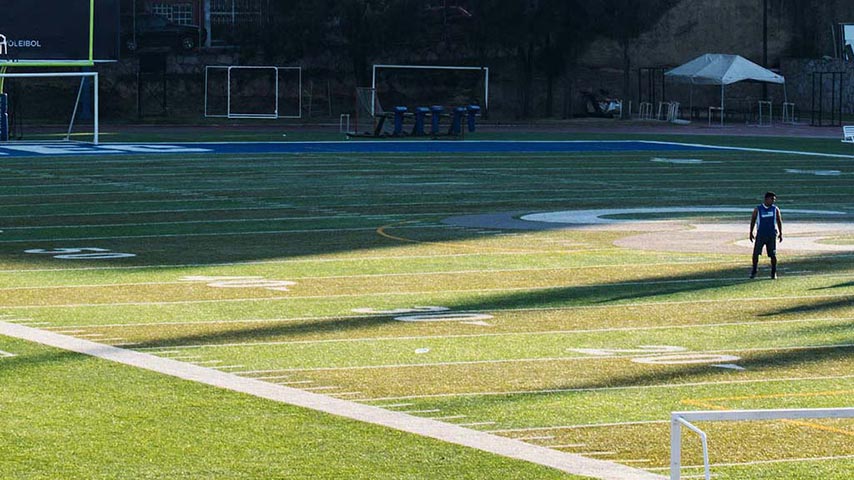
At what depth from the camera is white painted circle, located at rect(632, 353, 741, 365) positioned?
12.9 metres

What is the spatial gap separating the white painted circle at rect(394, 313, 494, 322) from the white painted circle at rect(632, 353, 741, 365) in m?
2.53

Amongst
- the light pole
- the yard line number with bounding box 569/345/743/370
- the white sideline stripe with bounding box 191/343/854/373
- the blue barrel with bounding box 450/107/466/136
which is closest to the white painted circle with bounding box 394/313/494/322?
the yard line number with bounding box 569/345/743/370

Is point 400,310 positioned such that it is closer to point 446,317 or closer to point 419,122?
point 446,317

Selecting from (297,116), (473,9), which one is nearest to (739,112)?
(473,9)

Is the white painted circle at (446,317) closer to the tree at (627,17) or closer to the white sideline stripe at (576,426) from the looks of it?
the white sideline stripe at (576,426)

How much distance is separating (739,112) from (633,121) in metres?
6.31

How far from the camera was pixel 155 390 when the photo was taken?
1162 cm

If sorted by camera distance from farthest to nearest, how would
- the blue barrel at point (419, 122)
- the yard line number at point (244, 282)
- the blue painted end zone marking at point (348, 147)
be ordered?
the blue barrel at point (419, 122) → the blue painted end zone marking at point (348, 147) → the yard line number at point (244, 282)

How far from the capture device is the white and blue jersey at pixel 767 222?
18.1m

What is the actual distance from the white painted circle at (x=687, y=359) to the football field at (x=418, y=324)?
48 mm

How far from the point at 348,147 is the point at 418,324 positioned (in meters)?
29.7

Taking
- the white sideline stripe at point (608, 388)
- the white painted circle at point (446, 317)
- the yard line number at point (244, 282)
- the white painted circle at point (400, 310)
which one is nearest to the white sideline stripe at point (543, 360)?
the white sideline stripe at point (608, 388)

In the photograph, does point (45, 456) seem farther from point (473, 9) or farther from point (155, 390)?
point (473, 9)

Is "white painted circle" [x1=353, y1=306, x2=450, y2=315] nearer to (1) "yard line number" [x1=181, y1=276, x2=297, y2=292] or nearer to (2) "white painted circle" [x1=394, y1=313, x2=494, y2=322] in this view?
(2) "white painted circle" [x1=394, y1=313, x2=494, y2=322]
